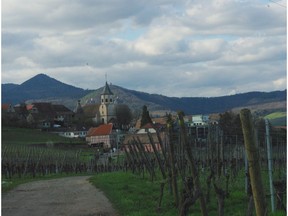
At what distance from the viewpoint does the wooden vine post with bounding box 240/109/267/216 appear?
6152 millimetres

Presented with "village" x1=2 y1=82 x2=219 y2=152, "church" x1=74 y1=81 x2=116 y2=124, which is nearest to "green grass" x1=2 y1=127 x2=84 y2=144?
"village" x1=2 y1=82 x2=219 y2=152

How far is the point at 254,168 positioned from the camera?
6.19 meters

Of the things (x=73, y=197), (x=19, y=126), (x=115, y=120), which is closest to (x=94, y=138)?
(x=19, y=126)

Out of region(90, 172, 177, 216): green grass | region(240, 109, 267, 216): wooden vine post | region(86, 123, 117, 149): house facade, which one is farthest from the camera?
region(86, 123, 117, 149): house facade

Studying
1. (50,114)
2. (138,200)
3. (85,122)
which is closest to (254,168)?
(138,200)

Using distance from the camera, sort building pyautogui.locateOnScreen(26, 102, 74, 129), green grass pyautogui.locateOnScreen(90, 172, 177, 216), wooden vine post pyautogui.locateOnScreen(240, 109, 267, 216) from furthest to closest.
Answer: building pyautogui.locateOnScreen(26, 102, 74, 129) < green grass pyautogui.locateOnScreen(90, 172, 177, 216) < wooden vine post pyautogui.locateOnScreen(240, 109, 267, 216)

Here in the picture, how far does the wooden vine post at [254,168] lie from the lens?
615 centimetres

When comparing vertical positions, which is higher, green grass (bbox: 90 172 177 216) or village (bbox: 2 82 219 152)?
village (bbox: 2 82 219 152)

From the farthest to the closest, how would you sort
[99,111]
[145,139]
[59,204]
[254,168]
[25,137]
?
1. [99,111]
2. [25,137]
3. [145,139]
4. [59,204]
5. [254,168]

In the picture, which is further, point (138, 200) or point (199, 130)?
point (199, 130)

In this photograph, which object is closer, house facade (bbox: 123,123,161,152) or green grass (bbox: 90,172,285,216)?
green grass (bbox: 90,172,285,216)

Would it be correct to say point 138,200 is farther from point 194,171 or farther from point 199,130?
point 199,130

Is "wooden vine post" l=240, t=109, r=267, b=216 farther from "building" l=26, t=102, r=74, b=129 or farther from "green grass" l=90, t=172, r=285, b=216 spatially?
"building" l=26, t=102, r=74, b=129

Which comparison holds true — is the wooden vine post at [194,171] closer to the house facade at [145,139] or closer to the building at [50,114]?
the house facade at [145,139]
